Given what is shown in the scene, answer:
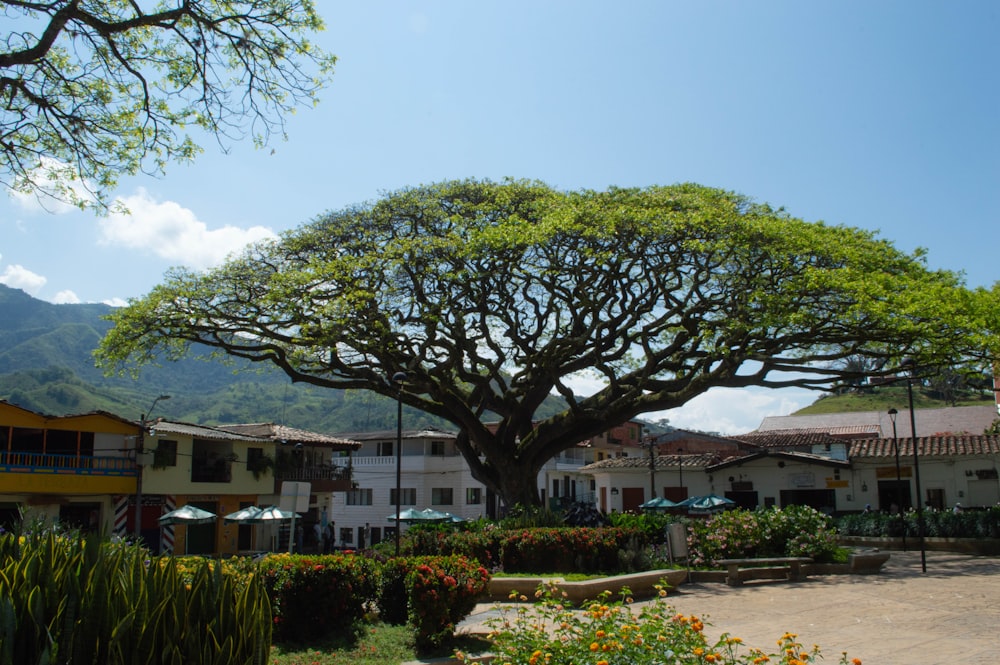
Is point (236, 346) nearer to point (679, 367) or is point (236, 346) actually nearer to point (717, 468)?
point (679, 367)

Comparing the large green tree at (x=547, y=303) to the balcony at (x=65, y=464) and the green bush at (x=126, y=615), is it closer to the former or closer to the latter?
the balcony at (x=65, y=464)

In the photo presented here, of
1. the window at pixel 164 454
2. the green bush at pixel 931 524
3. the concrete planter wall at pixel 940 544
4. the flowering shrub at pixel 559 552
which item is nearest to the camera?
the flowering shrub at pixel 559 552

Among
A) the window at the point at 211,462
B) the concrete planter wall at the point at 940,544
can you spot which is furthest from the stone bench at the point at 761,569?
the window at the point at 211,462

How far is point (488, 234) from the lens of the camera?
70.3 ft

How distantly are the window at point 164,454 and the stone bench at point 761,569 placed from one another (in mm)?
26676

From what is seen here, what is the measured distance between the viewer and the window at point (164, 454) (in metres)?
36.3

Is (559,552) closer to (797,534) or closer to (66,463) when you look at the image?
(797,534)

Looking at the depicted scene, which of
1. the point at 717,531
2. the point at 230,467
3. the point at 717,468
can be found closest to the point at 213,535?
the point at 230,467

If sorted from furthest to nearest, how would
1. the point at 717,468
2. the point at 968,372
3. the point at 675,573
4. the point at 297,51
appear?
the point at 717,468 → the point at 968,372 → the point at 675,573 → the point at 297,51

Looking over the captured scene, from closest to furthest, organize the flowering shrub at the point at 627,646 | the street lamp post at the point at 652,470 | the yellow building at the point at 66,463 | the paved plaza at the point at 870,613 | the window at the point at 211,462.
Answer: the flowering shrub at the point at 627,646, the paved plaza at the point at 870,613, the yellow building at the point at 66,463, the street lamp post at the point at 652,470, the window at the point at 211,462

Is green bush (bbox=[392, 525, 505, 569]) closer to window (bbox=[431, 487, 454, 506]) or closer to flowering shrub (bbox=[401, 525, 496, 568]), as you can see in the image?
flowering shrub (bbox=[401, 525, 496, 568])

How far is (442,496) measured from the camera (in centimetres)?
5397

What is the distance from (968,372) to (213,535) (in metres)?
33.6

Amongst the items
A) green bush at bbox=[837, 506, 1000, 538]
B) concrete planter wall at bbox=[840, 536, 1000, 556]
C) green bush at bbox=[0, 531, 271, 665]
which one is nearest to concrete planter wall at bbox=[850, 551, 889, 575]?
green bush at bbox=[837, 506, 1000, 538]
